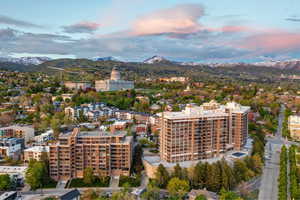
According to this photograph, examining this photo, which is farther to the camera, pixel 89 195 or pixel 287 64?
pixel 287 64

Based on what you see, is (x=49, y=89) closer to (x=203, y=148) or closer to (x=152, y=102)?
(x=152, y=102)

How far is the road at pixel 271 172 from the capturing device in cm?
2188

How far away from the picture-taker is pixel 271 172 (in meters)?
26.6

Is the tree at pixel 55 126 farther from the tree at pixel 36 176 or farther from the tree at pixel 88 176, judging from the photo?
the tree at pixel 88 176

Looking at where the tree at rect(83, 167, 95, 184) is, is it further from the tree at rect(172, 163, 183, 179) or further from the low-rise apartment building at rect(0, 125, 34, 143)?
the low-rise apartment building at rect(0, 125, 34, 143)

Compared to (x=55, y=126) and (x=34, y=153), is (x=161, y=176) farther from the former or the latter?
(x=55, y=126)

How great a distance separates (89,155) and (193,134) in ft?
31.8

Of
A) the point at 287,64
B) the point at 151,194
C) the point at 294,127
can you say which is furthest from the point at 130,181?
the point at 287,64

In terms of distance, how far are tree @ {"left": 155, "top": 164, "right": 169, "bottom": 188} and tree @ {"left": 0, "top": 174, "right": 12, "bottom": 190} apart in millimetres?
11732

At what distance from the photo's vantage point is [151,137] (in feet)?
111

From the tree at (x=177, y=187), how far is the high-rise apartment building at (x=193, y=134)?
13.5ft

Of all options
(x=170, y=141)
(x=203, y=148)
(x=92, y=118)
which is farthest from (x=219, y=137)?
(x=92, y=118)

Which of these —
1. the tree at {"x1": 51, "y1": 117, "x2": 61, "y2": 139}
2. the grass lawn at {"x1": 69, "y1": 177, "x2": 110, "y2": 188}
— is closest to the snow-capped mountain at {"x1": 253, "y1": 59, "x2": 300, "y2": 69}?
Result: the tree at {"x1": 51, "y1": 117, "x2": 61, "y2": 139}

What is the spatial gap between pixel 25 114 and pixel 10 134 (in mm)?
9749
